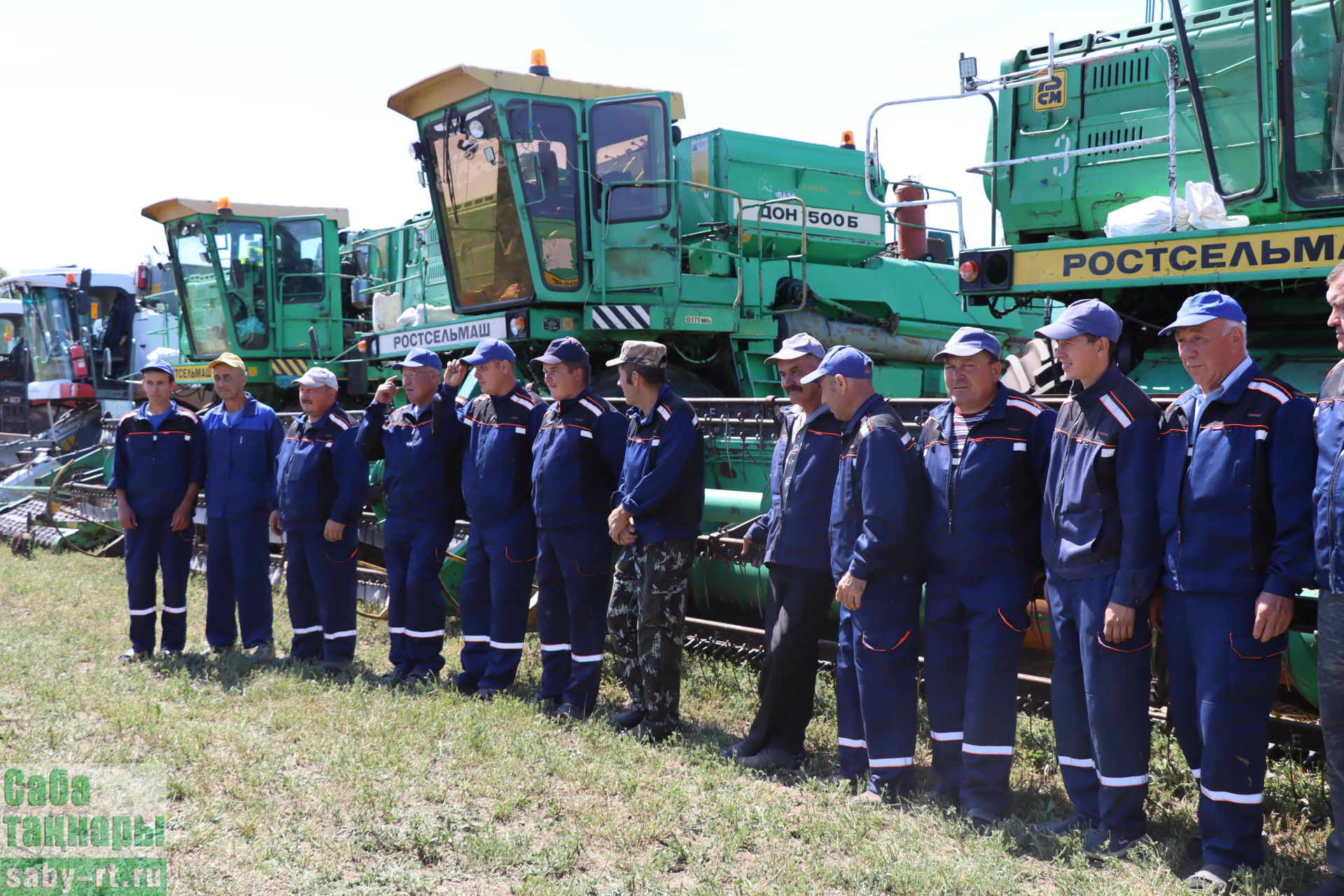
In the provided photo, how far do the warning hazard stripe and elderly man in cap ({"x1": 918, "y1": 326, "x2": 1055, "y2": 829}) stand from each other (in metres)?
4.81

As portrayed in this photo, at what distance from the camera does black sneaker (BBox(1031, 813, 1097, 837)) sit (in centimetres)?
390

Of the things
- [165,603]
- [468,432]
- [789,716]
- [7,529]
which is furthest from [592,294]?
[7,529]

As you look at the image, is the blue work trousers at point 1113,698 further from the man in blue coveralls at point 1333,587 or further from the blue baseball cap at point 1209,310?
the blue baseball cap at point 1209,310

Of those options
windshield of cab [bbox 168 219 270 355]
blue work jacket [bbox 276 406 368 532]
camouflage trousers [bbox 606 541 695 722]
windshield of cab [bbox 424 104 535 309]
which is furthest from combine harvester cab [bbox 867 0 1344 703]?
windshield of cab [bbox 168 219 270 355]

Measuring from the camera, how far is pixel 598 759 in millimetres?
4820

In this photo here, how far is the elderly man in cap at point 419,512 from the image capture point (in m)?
6.27

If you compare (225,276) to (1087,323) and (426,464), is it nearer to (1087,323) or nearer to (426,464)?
(426,464)

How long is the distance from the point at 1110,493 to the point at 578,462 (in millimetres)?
2708

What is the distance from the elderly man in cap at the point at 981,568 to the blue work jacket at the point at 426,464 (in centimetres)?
306

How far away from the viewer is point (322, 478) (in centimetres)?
669

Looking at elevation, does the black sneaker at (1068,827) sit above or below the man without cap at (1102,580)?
below

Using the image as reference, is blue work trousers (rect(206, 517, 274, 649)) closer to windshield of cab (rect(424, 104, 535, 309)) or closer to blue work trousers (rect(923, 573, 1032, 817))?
windshield of cab (rect(424, 104, 535, 309))

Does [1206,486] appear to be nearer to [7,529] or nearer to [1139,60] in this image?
[1139,60]

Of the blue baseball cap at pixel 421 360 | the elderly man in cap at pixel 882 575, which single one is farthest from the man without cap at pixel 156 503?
the elderly man in cap at pixel 882 575
